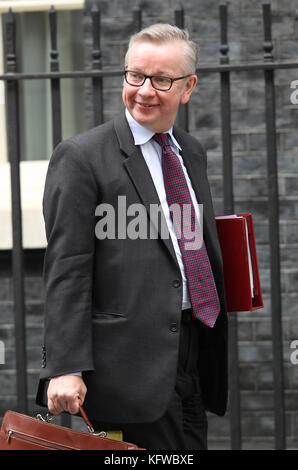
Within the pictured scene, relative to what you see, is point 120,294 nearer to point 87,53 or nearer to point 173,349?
point 173,349

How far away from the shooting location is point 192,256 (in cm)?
292

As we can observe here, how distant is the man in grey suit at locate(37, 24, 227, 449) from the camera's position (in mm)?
2779

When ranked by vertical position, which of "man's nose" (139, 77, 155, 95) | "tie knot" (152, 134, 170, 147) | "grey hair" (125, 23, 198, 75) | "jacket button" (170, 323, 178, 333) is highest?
"grey hair" (125, 23, 198, 75)

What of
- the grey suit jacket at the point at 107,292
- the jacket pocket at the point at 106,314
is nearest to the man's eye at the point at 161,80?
the grey suit jacket at the point at 107,292

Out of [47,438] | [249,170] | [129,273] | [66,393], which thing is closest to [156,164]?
[129,273]

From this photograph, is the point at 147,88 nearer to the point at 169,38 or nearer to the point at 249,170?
the point at 169,38

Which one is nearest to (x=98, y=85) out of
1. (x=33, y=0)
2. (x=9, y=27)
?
(x=9, y=27)

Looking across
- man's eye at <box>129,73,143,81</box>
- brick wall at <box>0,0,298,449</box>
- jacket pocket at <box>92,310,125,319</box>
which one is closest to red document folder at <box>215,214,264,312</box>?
jacket pocket at <box>92,310,125,319</box>

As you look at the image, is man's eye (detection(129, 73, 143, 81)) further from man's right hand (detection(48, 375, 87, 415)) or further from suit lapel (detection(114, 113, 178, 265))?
man's right hand (detection(48, 375, 87, 415))

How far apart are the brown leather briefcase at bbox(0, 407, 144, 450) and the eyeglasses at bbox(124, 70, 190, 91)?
1034mm

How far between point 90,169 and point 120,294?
1.31ft

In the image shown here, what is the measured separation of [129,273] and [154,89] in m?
0.58

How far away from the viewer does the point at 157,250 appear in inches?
113

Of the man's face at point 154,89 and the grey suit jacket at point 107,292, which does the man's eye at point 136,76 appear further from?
the grey suit jacket at point 107,292
